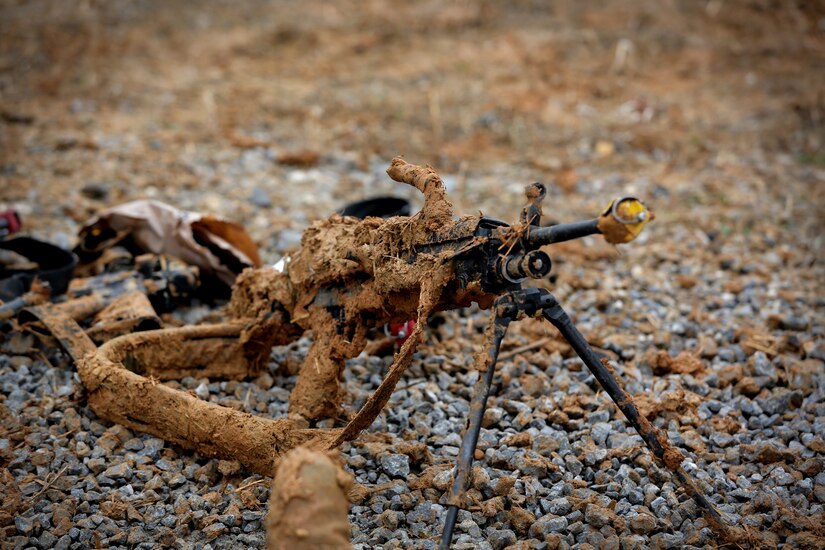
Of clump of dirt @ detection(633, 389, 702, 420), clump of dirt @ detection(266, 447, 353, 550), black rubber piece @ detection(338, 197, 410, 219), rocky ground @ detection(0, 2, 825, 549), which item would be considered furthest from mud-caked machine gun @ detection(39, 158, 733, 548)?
black rubber piece @ detection(338, 197, 410, 219)

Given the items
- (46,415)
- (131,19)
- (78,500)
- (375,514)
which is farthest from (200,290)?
(131,19)

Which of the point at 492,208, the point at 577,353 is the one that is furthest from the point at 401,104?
the point at 577,353

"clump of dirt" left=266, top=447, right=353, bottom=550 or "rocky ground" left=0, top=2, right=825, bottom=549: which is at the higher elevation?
"rocky ground" left=0, top=2, right=825, bottom=549

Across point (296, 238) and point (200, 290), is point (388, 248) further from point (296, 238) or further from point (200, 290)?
point (296, 238)

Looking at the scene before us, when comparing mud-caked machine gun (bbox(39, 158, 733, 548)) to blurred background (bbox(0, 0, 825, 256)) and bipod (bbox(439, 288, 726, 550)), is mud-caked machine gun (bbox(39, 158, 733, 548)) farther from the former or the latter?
blurred background (bbox(0, 0, 825, 256))

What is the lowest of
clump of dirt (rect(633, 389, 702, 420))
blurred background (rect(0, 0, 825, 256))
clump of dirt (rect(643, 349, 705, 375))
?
clump of dirt (rect(633, 389, 702, 420))

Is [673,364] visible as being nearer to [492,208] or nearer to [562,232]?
[562,232]

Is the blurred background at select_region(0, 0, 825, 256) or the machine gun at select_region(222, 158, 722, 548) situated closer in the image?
the machine gun at select_region(222, 158, 722, 548)

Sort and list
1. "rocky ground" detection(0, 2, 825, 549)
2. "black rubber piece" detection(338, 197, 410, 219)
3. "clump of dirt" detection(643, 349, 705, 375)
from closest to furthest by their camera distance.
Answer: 1. "rocky ground" detection(0, 2, 825, 549)
2. "clump of dirt" detection(643, 349, 705, 375)
3. "black rubber piece" detection(338, 197, 410, 219)
